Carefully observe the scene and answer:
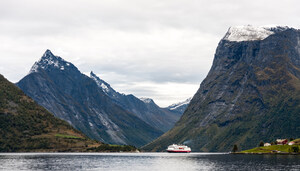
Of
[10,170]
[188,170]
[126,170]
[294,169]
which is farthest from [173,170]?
[10,170]

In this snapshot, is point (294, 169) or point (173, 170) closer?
point (294, 169)

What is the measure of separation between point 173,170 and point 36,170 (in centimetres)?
5941

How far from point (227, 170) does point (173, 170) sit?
78.9 feet

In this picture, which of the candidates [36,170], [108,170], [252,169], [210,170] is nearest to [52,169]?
[36,170]

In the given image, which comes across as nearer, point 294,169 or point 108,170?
point 294,169

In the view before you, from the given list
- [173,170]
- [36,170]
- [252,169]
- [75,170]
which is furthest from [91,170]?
[252,169]

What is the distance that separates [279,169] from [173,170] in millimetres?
45177

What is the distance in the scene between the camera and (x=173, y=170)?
18975 centimetres

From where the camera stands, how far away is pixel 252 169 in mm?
185125

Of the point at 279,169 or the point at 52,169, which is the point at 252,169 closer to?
the point at 279,169

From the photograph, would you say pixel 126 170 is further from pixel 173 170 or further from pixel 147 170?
pixel 173 170

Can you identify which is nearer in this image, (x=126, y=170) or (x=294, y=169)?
(x=294, y=169)

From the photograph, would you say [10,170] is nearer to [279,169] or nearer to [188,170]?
[188,170]

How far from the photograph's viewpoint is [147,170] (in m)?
187
